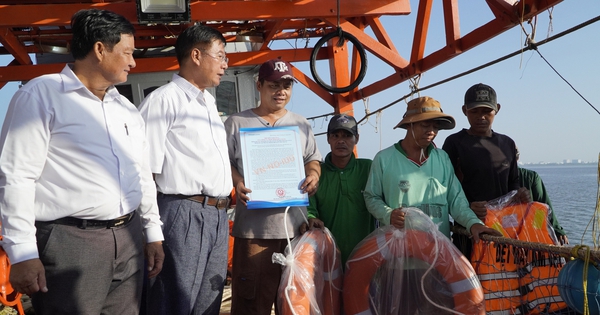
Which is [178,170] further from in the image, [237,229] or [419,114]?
[419,114]

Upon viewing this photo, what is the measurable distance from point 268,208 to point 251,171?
24 centimetres

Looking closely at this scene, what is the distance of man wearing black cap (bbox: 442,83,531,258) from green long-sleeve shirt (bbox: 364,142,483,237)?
0.33 m

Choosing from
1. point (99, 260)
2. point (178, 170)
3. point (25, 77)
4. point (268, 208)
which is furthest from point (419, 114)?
point (25, 77)

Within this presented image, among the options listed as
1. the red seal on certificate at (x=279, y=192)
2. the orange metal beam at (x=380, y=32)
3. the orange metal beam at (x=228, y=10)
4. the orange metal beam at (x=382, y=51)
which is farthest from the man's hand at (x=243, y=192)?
the orange metal beam at (x=380, y=32)

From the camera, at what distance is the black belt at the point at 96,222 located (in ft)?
6.38

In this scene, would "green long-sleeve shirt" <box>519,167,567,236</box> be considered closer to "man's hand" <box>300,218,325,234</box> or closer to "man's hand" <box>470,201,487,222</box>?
"man's hand" <box>470,201,487,222</box>

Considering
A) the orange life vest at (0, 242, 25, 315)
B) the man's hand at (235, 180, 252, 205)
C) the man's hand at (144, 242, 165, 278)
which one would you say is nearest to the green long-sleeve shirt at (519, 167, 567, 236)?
the man's hand at (235, 180, 252, 205)

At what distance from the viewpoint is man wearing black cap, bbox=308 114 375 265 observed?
122 inches

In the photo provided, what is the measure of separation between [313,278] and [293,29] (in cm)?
644

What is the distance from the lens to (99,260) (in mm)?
2004

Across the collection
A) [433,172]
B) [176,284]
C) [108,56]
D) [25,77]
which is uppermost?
[25,77]

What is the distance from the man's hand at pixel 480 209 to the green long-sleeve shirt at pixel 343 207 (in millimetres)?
587

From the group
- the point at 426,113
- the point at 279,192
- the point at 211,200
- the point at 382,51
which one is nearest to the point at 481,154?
the point at 426,113

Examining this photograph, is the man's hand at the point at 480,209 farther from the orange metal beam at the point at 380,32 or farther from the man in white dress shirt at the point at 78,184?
the orange metal beam at the point at 380,32
